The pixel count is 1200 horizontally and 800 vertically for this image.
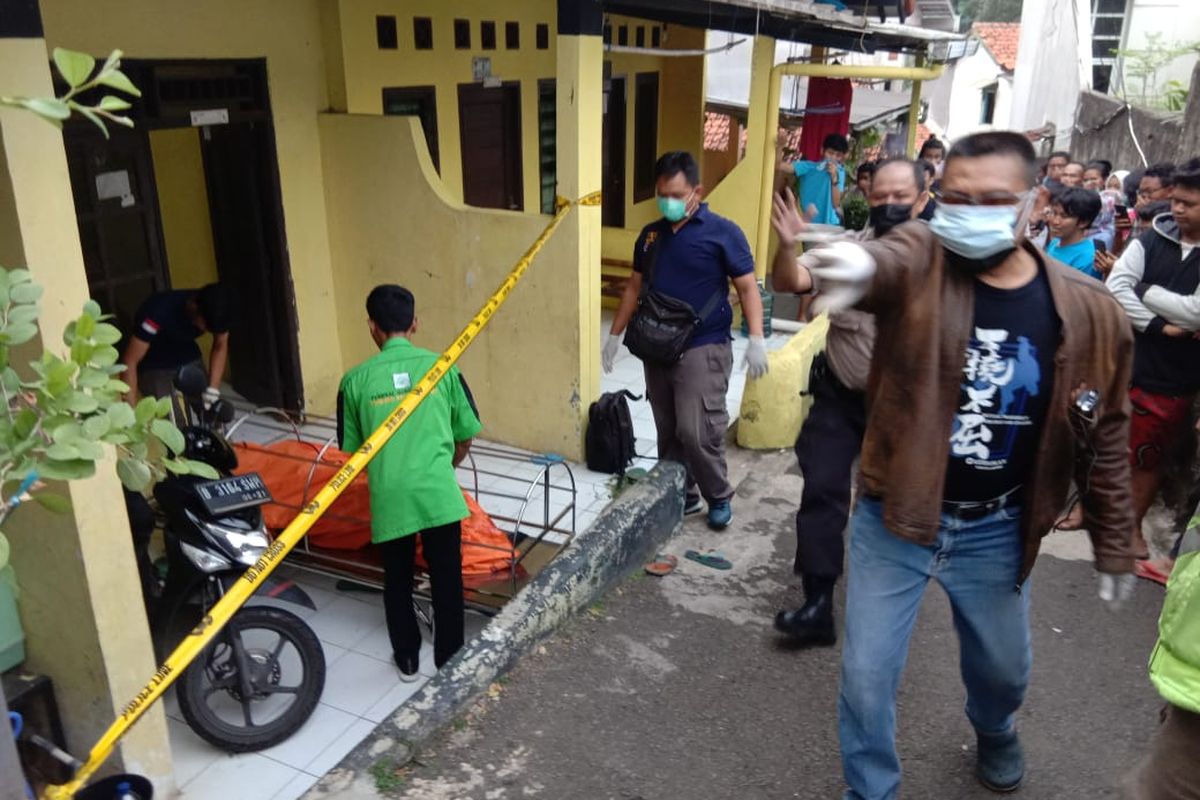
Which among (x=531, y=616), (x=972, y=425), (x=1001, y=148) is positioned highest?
(x=1001, y=148)

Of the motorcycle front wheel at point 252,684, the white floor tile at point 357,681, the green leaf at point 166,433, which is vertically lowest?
the white floor tile at point 357,681

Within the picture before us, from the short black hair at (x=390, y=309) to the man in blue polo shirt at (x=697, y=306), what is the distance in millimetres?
1320

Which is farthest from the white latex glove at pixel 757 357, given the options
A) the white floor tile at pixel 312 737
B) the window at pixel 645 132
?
the window at pixel 645 132

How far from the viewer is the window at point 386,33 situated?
21.9 feet

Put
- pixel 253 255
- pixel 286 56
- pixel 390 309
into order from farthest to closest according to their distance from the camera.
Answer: pixel 253 255 < pixel 286 56 < pixel 390 309

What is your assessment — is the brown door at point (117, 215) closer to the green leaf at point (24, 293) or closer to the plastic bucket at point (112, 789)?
the plastic bucket at point (112, 789)

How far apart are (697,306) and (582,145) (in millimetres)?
1455

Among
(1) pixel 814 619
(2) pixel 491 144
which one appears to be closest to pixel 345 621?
(1) pixel 814 619

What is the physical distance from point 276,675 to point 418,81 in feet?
15.2

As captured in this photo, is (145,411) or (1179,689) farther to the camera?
(1179,689)

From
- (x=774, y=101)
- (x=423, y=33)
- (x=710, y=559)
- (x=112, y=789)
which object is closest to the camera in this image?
(x=112, y=789)

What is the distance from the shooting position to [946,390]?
2.39m

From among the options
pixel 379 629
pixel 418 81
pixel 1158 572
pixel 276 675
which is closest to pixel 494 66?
pixel 418 81

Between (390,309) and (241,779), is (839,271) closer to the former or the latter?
(390,309)
